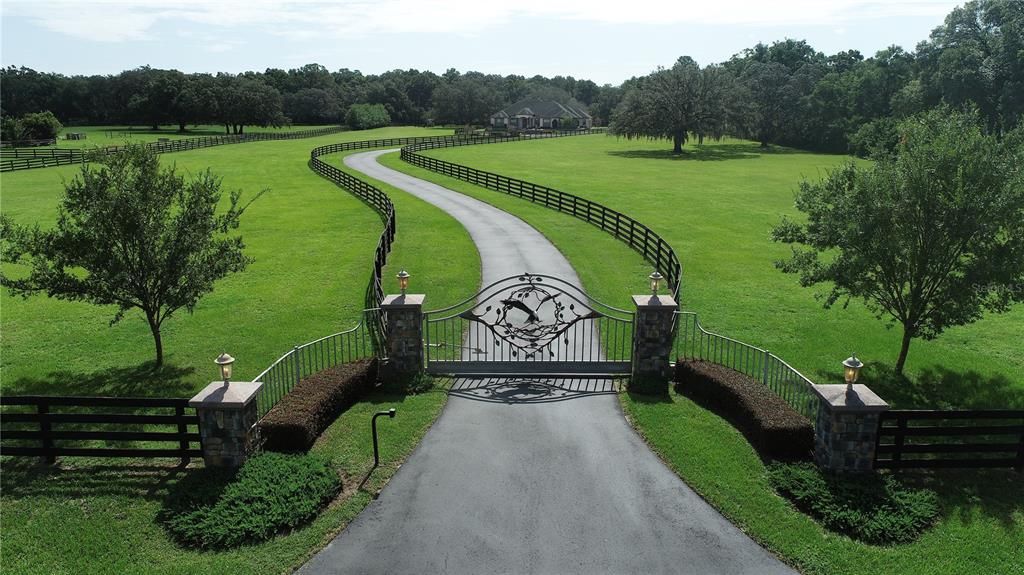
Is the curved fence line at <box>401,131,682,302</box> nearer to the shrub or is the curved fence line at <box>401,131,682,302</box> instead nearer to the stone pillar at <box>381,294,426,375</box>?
the stone pillar at <box>381,294,426,375</box>

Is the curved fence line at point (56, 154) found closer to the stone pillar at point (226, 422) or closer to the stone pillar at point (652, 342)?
the stone pillar at point (226, 422)

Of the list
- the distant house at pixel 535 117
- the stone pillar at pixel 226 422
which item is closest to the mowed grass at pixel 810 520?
the stone pillar at pixel 226 422

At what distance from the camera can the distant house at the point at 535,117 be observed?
134125 millimetres

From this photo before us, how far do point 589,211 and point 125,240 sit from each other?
25218 mm

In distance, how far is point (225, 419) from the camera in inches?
440

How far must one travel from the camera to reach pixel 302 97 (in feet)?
445

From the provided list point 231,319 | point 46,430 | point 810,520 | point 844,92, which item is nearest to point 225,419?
point 46,430

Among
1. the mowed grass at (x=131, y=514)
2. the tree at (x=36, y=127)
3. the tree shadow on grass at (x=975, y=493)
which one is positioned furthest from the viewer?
the tree at (x=36, y=127)

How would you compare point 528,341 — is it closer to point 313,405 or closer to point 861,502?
point 313,405

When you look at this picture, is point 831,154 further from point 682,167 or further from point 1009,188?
→ point 1009,188

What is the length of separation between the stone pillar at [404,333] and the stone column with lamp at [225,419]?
4.28 m

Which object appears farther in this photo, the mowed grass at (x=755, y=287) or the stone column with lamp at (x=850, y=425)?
the mowed grass at (x=755, y=287)

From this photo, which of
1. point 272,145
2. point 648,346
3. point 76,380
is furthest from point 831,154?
point 76,380

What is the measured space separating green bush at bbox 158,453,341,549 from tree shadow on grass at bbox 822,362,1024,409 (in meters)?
12.4
